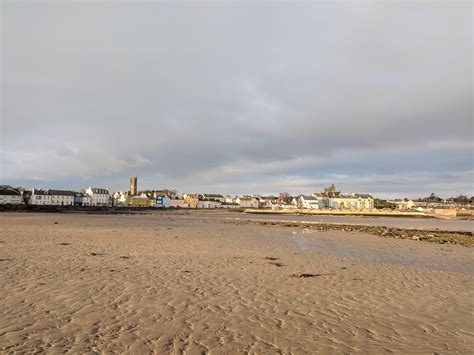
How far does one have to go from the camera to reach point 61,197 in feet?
449

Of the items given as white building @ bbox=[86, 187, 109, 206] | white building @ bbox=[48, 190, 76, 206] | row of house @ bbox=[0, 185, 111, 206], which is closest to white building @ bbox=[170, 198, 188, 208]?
row of house @ bbox=[0, 185, 111, 206]

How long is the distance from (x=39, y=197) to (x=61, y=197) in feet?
26.7

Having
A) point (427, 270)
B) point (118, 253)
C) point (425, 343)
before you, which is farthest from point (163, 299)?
point (427, 270)

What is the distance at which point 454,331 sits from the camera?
6.22m

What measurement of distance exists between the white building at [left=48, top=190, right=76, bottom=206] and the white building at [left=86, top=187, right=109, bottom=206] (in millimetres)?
8320

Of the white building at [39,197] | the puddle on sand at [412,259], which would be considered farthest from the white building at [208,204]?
the puddle on sand at [412,259]

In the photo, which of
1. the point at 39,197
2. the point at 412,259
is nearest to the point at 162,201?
the point at 39,197

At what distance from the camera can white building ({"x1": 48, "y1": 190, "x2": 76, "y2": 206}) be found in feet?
442

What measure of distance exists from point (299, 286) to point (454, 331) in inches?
157

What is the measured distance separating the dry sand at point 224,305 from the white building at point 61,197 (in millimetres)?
135764

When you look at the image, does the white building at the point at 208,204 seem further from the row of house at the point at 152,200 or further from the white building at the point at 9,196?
the white building at the point at 9,196

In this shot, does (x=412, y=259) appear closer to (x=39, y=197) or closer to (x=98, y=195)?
(x=39, y=197)

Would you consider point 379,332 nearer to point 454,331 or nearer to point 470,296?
point 454,331

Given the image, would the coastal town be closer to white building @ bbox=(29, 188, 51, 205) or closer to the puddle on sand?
white building @ bbox=(29, 188, 51, 205)
